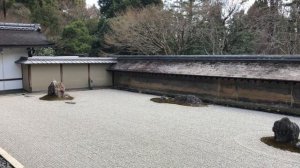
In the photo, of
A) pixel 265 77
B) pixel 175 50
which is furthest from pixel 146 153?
pixel 175 50

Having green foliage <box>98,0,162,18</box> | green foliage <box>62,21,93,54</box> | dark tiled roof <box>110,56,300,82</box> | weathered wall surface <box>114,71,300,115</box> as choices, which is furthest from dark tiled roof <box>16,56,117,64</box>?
green foliage <box>98,0,162,18</box>

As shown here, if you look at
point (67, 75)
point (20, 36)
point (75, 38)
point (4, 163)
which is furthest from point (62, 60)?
point (4, 163)

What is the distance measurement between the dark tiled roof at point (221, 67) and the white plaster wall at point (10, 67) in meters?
4.99

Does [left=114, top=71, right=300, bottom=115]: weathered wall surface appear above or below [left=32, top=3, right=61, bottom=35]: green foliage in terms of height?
below

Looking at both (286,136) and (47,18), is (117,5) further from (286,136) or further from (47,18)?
(286,136)

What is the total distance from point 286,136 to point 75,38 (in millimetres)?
19754

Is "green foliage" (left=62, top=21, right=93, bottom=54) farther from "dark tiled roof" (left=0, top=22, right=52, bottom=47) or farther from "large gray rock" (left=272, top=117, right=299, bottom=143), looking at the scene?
"large gray rock" (left=272, top=117, right=299, bottom=143)

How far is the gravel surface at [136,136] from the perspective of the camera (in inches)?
209

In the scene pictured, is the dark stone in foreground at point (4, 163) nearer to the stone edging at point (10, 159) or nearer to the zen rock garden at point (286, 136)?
the stone edging at point (10, 159)

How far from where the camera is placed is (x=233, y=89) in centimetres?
1119

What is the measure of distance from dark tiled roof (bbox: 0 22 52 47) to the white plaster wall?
586 mm

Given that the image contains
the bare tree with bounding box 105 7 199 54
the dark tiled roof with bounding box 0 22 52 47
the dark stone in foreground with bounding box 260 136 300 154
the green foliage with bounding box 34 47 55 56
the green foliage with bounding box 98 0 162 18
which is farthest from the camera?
the green foliage with bounding box 98 0 162 18

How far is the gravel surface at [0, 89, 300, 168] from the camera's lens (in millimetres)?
5297

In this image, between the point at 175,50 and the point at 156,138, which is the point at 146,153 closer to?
the point at 156,138
